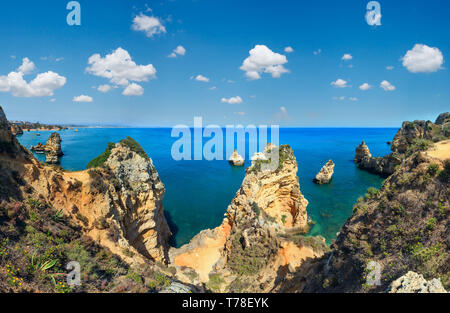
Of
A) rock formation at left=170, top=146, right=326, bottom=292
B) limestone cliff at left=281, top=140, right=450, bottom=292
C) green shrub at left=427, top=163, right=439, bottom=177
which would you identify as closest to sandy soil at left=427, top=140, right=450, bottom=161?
limestone cliff at left=281, top=140, right=450, bottom=292

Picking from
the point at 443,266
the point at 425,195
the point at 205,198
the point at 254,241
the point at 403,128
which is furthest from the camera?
the point at 403,128

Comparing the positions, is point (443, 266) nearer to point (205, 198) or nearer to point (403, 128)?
point (205, 198)

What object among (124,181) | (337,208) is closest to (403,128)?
(337,208)

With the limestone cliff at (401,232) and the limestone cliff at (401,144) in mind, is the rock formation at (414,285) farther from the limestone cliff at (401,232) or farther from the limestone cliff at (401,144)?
the limestone cliff at (401,144)

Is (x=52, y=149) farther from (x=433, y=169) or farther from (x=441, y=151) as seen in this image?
(x=441, y=151)

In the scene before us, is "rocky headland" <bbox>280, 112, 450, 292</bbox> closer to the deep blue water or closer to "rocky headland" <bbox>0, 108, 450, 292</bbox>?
"rocky headland" <bbox>0, 108, 450, 292</bbox>

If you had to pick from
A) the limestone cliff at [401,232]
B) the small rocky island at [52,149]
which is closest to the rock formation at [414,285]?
the limestone cliff at [401,232]
